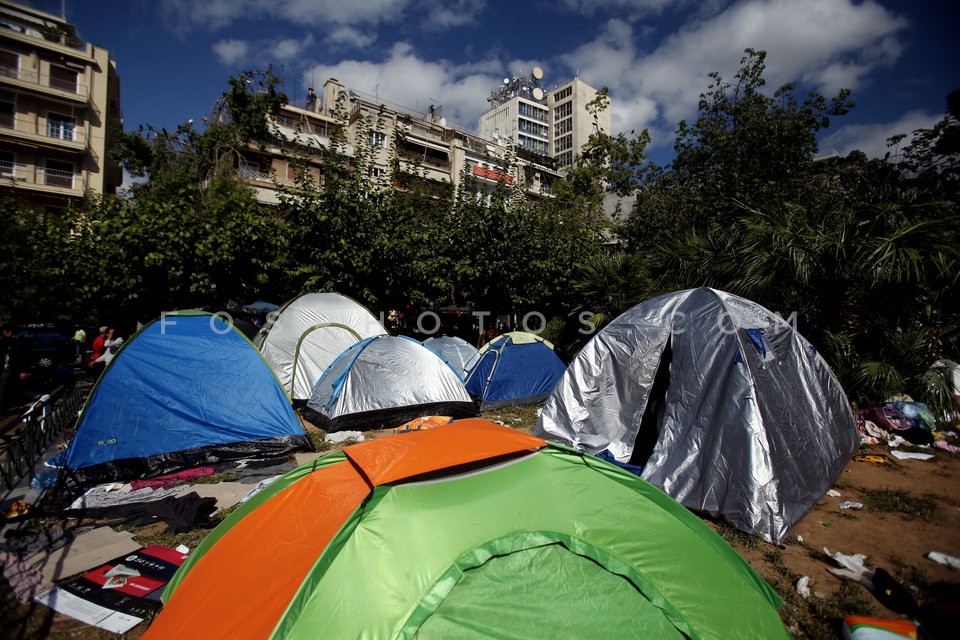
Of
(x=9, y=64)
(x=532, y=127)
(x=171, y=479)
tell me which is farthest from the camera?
(x=532, y=127)

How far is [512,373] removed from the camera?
367 inches

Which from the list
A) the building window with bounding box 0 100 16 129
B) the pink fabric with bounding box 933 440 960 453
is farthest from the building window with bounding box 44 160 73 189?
the pink fabric with bounding box 933 440 960 453

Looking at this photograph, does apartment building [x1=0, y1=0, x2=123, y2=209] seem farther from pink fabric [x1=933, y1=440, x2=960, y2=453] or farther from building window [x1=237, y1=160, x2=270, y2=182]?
pink fabric [x1=933, y1=440, x2=960, y2=453]

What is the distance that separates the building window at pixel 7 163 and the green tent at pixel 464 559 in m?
31.0

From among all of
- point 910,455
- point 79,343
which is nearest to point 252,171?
point 79,343

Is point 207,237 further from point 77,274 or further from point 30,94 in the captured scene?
point 30,94

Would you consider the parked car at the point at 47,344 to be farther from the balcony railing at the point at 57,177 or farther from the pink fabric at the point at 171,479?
the balcony railing at the point at 57,177

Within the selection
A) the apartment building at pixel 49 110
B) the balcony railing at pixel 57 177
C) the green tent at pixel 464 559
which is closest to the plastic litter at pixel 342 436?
the green tent at pixel 464 559

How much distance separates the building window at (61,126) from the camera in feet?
79.7

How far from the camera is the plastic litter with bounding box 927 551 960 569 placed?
3789 millimetres

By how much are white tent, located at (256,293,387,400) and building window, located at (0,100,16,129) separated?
2536cm

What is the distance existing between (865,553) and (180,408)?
24.8 ft

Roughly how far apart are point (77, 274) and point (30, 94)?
19.9 meters

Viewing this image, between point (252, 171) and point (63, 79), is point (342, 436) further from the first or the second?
point (63, 79)
